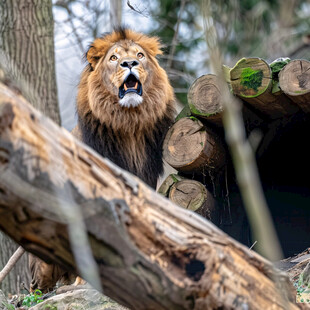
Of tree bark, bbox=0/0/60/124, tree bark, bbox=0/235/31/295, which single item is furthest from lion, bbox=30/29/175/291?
tree bark, bbox=0/0/60/124

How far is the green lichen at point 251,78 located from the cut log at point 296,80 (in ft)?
0.57

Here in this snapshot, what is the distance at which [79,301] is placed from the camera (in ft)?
13.7

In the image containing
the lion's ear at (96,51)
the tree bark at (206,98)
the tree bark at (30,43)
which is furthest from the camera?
the tree bark at (30,43)

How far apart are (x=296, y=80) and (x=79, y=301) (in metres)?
2.43

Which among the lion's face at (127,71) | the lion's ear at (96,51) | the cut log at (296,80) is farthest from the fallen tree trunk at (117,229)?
the lion's ear at (96,51)

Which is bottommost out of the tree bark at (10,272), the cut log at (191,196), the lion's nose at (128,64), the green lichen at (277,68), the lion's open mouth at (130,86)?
the tree bark at (10,272)

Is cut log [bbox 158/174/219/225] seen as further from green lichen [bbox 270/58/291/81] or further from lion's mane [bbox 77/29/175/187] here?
green lichen [bbox 270/58/291/81]

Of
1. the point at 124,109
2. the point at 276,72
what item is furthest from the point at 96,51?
the point at 276,72

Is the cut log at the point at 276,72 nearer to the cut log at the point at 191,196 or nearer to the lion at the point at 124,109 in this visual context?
the cut log at the point at 191,196

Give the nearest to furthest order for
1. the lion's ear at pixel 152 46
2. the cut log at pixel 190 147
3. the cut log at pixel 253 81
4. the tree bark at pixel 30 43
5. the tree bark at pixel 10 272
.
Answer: the cut log at pixel 253 81 < the cut log at pixel 190 147 < the lion's ear at pixel 152 46 < the tree bark at pixel 10 272 < the tree bark at pixel 30 43

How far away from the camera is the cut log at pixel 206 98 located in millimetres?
5059

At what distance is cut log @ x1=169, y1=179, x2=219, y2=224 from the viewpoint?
5.23m

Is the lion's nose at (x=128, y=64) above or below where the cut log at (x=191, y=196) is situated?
above

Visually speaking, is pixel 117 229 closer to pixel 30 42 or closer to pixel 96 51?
pixel 96 51
